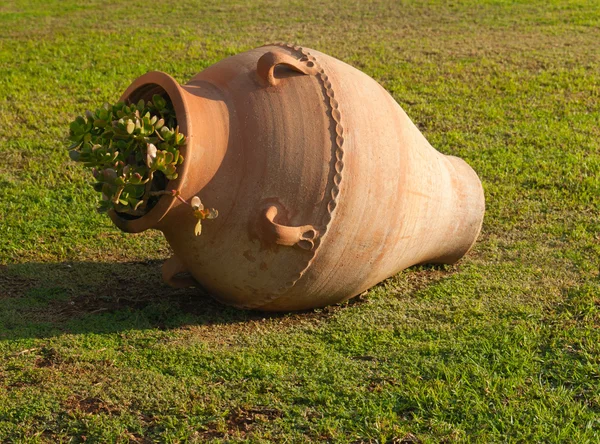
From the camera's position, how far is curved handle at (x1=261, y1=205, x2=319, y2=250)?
391 cm

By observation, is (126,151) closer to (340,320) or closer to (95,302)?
(95,302)

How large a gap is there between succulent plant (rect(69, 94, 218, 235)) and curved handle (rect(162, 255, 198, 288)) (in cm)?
45

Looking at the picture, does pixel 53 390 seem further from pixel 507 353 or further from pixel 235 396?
pixel 507 353

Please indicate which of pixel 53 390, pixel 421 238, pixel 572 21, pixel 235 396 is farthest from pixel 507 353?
pixel 572 21

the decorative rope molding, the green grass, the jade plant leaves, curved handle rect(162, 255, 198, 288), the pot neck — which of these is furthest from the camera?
curved handle rect(162, 255, 198, 288)

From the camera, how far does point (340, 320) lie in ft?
14.5

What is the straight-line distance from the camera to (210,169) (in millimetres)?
3998

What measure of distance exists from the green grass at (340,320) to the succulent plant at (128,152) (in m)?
0.76

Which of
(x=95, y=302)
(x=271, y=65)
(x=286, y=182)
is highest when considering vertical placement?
(x=271, y=65)

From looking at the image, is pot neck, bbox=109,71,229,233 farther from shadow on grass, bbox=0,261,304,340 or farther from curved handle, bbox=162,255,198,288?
shadow on grass, bbox=0,261,304,340

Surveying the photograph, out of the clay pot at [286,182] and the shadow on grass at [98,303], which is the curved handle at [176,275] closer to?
the clay pot at [286,182]

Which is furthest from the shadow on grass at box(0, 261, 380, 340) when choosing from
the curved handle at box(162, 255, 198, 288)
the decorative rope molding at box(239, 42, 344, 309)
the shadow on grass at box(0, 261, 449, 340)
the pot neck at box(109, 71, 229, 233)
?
the pot neck at box(109, 71, 229, 233)

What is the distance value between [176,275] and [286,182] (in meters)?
0.86

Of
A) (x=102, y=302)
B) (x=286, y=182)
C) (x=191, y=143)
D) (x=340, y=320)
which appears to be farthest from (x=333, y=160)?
(x=102, y=302)
